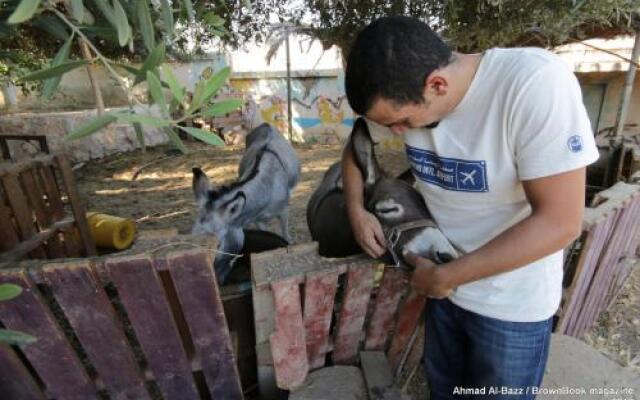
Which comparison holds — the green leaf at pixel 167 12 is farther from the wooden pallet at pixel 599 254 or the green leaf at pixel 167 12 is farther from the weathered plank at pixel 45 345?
the wooden pallet at pixel 599 254

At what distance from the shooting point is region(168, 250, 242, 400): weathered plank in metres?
1.46

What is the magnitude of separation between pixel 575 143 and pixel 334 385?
4.81 feet

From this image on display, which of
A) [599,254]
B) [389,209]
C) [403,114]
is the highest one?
[403,114]

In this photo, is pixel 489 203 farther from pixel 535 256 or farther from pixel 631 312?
pixel 631 312

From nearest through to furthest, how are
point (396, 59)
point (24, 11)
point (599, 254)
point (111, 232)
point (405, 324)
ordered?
1. point (24, 11)
2. point (396, 59)
3. point (405, 324)
4. point (599, 254)
5. point (111, 232)

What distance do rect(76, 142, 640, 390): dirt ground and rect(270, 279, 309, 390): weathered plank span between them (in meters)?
0.85

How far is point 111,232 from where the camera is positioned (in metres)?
3.61

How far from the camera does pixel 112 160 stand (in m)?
9.95

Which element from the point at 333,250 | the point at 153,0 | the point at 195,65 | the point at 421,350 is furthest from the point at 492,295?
the point at 195,65

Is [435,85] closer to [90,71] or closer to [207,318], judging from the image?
[207,318]

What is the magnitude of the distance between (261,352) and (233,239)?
1.06 meters

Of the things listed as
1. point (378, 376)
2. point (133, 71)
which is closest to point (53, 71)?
point (133, 71)

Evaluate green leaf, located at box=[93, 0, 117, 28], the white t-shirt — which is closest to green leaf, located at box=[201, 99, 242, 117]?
green leaf, located at box=[93, 0, 117, 28]

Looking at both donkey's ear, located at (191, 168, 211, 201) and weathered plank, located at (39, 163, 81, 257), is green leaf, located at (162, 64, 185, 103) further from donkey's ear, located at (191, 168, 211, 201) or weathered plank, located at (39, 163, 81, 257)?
weathered plank, located at (39, 163, 81, 257)
